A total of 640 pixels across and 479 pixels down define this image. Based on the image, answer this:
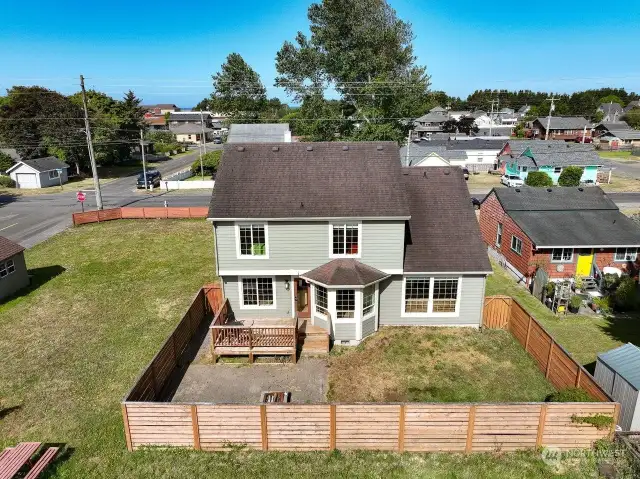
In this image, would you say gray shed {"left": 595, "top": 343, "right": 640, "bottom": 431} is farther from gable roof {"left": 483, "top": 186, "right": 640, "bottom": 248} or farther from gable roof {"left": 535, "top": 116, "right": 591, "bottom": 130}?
gable roof {"left": 535, "top": 116, "right": 591, "bottom": 130}

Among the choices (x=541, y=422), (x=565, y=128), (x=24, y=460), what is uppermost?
(x=565, y=128)

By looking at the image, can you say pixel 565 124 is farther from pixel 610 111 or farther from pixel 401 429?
pixel 401 429

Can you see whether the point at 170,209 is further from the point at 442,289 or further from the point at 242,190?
the point at 442,289

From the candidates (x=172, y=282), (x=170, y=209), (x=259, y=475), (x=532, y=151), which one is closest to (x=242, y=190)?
(x=172, y=282)

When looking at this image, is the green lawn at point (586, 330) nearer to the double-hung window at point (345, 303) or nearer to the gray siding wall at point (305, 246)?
the gray siding wall at point (305, 246)

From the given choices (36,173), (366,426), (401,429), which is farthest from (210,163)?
(401,429)

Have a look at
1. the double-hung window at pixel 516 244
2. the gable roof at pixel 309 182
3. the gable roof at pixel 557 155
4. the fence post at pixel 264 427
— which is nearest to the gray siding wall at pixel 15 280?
the gable roof at pixel 309 182

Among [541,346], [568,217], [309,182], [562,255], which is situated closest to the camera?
[541,346]
